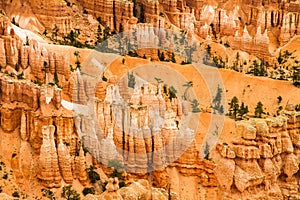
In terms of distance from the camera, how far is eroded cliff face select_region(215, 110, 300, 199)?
52.3 m

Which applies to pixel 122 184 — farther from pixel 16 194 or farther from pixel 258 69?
pixel 258 69

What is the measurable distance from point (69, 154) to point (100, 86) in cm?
688

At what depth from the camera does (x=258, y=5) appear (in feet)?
276

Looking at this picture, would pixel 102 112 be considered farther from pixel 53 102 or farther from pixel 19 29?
pixel 19 29

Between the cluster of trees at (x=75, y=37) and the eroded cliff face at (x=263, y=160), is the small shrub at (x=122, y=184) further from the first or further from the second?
the cluster of trees at (x=75, y=37)

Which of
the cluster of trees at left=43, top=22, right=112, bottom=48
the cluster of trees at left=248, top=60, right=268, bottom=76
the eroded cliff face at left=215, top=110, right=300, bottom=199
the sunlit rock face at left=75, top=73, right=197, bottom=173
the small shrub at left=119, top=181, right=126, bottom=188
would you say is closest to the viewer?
the small shrub at left=119, top=181, right=126, bottom=188

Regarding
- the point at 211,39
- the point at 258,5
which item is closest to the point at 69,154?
the point at 211,39

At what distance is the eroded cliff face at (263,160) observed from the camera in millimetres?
52344

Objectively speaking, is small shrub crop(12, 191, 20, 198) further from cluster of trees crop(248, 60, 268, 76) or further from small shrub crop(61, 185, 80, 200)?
cluster of trees crop(248, 60, 268, 76)

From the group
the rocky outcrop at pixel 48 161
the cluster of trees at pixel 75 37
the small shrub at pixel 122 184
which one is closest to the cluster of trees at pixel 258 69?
the cluster of trees at pixel 75 37

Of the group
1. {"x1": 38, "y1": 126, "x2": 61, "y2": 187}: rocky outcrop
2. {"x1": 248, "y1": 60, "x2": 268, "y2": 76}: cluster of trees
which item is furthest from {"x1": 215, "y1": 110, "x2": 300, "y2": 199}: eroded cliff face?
{"x1": 248, "y1": 60, "x2": 268, "y2": 76}: cluster of trees

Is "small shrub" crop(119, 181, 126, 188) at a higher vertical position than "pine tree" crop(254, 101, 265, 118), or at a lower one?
lower

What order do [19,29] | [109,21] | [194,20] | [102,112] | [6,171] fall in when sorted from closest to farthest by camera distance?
[6,171]
[102,112]
[19,29]
[109,21]
[194,20]

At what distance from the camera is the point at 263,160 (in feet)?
177
